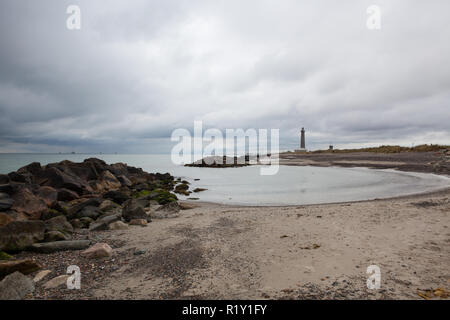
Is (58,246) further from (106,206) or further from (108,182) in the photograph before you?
(108,182)

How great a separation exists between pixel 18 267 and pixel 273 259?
517cm

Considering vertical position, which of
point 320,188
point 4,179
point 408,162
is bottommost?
point 320,188

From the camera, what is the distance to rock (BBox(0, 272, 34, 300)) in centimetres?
396

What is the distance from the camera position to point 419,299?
369cm

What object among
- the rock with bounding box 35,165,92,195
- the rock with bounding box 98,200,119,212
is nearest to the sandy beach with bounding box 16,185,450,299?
the rock with bounding box 98,200,119,212

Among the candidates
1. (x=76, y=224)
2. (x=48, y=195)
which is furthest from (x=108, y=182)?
(x=76, y=224)

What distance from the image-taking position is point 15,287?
13.4ft

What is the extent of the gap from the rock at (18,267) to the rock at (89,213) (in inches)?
205

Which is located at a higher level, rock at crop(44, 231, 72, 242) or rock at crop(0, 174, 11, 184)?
rock at crop(0, 174, 11, 184)

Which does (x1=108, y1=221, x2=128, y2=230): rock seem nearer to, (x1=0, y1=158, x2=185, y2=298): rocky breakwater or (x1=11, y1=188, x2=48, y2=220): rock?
(x1=0, y1=158, x2=185, y2=298): rocky breakwater

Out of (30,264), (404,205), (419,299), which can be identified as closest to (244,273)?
(419,299)

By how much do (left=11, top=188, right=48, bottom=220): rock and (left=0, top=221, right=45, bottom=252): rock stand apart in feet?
9.53

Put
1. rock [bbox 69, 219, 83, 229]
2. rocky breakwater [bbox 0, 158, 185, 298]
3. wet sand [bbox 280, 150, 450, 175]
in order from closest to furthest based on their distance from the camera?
rocky breakwater [bbox 0, 158, 185, 298], rock [bbox 69, 219, 83, 229], wet sand [bbox 280, 150, 450, 175]

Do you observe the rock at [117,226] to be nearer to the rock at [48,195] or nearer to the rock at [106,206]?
the rock at [106,206]
